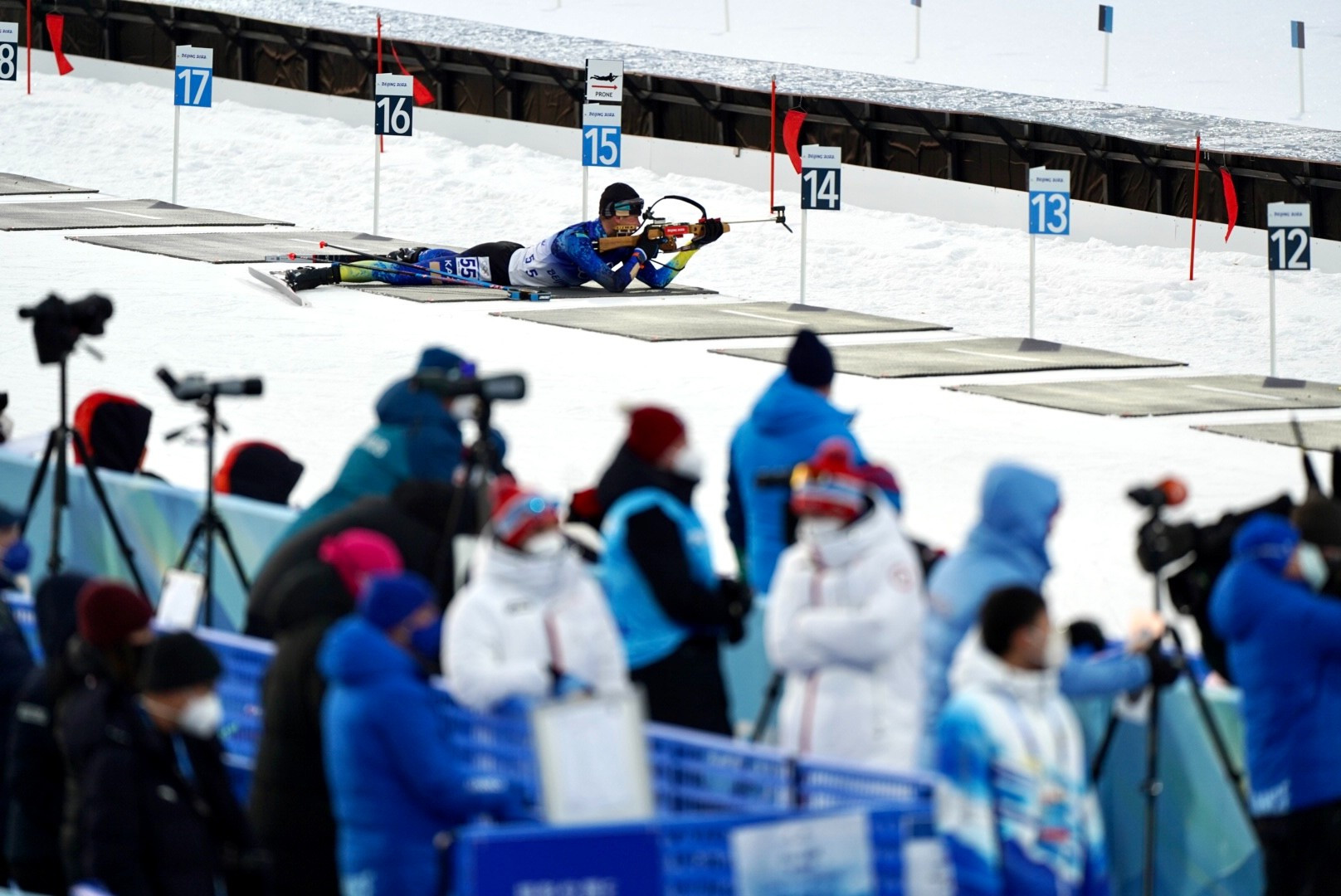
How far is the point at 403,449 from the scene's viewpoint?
7.33 meters

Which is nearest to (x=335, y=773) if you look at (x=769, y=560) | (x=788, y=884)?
(x=788, y=884)

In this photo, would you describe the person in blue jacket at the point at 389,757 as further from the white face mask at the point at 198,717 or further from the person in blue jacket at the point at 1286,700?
the person in blue jacket at the point at 1286,700

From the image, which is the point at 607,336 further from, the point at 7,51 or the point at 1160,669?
the point at 7,51

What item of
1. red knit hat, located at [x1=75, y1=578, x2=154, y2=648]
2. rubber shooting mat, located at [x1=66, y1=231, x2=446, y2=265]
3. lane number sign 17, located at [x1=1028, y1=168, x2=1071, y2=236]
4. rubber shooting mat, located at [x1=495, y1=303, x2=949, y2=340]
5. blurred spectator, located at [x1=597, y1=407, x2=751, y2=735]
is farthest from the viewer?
rubber shooting mat, located at [x1=66, y1=231, x2=446, y2=265]

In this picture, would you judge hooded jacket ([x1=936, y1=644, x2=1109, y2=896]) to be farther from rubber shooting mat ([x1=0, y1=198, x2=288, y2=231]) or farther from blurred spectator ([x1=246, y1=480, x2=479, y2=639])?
rubber shooting mat ([x1=0, y1=198, x2=288, y2=231])

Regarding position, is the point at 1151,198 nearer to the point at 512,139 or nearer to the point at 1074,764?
the point at 512,139

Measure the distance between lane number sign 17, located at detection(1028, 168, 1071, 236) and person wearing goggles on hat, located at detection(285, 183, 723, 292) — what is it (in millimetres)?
2499

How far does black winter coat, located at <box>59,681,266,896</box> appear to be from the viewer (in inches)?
201

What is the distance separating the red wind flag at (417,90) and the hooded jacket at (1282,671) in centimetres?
1846

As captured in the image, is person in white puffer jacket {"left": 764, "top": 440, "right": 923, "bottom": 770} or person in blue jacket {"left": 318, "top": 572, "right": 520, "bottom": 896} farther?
person in white puffer jacket {"left": 764, "top": 440, "right": 923, "bottom": 770}

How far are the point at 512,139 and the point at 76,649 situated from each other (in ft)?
73.0

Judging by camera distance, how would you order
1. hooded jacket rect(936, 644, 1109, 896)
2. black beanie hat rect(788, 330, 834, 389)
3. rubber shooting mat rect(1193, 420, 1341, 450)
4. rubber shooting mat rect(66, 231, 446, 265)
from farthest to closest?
rubber shooting mat rect(66, 231, 446, 265)
rubber shooting mat rect(1193, 420, 1341, 450)
black beanie hat rect(788, 330, 834, 389)
hooded jacket rect(936, 644, 1109, 896)

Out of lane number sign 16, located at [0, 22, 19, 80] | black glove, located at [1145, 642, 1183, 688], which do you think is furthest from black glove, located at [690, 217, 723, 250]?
black glove, located at [1145, 642, 1183, 688]

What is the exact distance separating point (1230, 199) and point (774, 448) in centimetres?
1416
